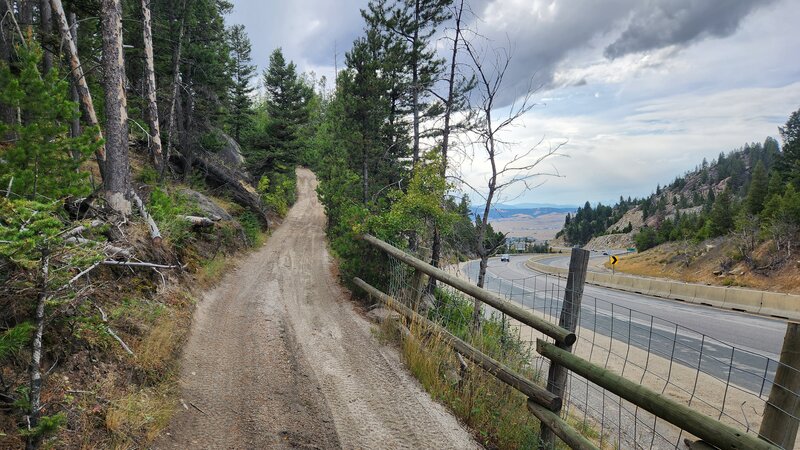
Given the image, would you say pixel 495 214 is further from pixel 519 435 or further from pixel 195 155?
pixel 195 155

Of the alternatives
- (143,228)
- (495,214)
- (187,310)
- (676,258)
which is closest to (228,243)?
(143,228)

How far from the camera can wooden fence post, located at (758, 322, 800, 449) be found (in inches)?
94.8

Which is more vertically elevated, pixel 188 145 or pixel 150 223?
pixel 188 145

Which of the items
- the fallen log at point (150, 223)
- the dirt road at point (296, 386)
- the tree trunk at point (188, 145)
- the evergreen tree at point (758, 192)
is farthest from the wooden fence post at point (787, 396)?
the evergreen tree at point (758, 192)

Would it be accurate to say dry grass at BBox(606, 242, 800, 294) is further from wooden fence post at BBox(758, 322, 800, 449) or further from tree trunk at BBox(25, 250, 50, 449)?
tree trunk at BBox(25, 250, 50, 449)

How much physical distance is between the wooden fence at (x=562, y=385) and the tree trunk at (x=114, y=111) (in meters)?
6.52

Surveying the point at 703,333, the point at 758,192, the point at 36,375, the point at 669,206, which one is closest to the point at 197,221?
the point at 36,375

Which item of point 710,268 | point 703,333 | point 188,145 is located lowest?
point 703,333

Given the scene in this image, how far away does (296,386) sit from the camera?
453cm

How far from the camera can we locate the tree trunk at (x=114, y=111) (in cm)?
757

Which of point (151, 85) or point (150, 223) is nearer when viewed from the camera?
point (150, 223)

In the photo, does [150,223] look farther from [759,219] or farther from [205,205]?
[759,219]

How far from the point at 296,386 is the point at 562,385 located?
2.87 meters

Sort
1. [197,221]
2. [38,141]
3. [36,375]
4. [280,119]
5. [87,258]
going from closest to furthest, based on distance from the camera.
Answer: [36,375] → [87,258] → [38,141] → [197,221] → [280,119]
